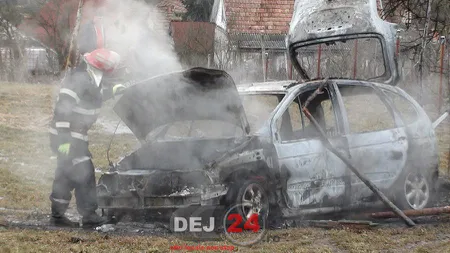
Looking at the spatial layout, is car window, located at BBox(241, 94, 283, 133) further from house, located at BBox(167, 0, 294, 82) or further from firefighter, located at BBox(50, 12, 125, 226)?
house, located at BBox(167, 0, 294, 82)

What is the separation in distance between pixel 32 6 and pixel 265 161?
892 centimetres

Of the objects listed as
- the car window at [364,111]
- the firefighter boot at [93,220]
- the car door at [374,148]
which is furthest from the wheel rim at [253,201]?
the car window at [364,111]

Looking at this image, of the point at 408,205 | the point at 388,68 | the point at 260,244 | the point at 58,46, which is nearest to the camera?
the point at 260,244

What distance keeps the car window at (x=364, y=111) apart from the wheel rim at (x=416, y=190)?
0.71 meters

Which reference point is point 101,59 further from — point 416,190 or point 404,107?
point 416,190

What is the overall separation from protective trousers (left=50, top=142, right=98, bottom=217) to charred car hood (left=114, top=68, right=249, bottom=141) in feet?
2.42

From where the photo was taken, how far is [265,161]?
6711 millimetres

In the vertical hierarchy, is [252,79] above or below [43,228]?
above

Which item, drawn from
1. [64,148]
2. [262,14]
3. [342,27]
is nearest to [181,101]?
[64,148]

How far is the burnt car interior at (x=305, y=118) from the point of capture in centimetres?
764

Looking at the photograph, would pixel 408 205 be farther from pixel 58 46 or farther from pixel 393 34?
pixel 58 46

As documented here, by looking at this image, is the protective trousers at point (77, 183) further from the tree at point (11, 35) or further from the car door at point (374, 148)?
the tree at point (11, 35)

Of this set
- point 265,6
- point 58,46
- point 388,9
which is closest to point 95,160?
point 388,9

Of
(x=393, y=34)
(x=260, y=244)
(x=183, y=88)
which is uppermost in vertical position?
(x=393, y=34)
